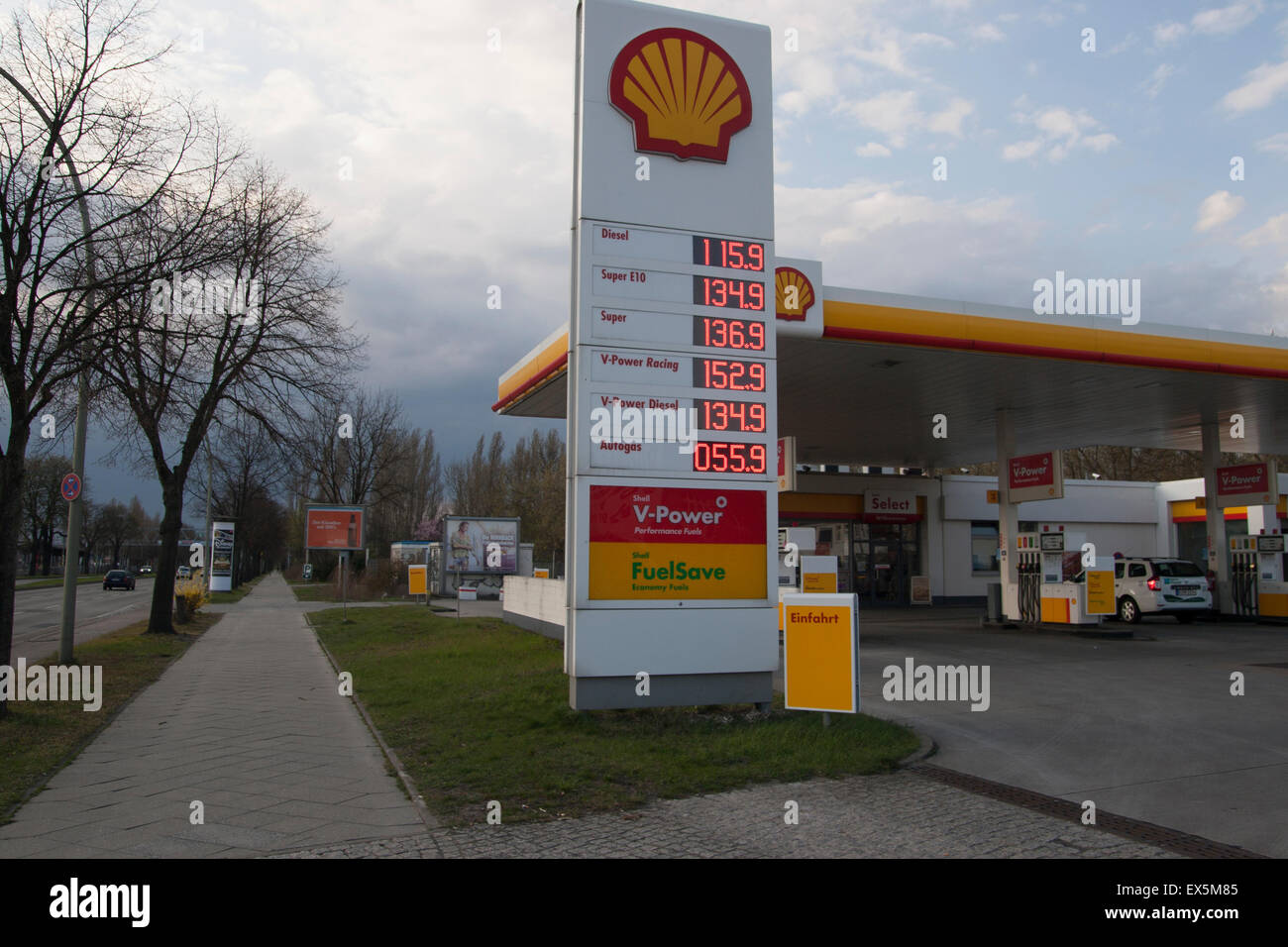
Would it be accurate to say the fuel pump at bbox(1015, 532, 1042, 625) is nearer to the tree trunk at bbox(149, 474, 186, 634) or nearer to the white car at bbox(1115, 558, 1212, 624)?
the white car at bbox(1115, 558, 1212, 624)

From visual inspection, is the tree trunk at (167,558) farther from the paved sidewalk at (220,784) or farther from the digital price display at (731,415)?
the digital price display at (731,415)

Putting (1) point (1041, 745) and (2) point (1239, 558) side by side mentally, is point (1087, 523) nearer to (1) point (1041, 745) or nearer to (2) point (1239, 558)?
(2) point (1239, 558)

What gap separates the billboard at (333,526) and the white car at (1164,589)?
24842 mm

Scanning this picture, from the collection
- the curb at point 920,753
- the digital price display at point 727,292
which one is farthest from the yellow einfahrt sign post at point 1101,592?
the digital price display at point 727,292

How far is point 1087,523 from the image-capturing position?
3831cm

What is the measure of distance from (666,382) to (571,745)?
3.60 meters

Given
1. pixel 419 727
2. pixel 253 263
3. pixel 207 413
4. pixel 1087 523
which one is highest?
pixel 253 263

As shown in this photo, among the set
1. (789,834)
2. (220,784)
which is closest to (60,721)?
(220,784)

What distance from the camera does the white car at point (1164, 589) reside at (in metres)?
24.9

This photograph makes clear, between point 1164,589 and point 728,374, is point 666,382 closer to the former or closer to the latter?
point 728,374

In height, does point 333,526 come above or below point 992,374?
below

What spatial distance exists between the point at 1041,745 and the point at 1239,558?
2118 centimetres

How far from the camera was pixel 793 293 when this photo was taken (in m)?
15.2
